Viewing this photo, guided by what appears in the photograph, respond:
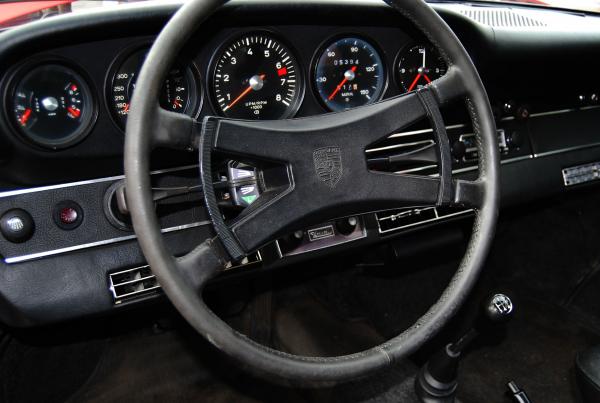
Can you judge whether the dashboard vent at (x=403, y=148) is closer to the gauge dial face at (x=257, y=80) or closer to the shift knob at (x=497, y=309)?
the gauge dial face at (x=257, y=80)

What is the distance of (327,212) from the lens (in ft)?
4.21

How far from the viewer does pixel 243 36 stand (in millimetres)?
1636

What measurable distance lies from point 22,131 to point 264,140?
2.14 feet

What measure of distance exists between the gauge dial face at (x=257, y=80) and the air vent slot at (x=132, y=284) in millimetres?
484

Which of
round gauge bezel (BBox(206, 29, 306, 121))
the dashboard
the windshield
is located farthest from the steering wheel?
the windshield

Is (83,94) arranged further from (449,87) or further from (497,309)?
(497,309)

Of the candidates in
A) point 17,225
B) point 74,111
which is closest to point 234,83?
point 74,111

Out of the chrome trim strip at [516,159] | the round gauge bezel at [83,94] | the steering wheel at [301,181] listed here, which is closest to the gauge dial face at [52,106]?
the round gauge bezel at [83,94]

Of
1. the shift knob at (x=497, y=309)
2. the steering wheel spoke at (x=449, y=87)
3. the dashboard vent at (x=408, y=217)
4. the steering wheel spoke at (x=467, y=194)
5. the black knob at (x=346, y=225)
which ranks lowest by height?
the shift knob at (x=497, y=309)

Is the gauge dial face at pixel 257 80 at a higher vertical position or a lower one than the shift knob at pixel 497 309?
higher

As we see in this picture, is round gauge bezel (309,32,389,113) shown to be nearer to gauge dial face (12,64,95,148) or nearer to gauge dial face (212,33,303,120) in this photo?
gauge dial face (212,33,303,120)

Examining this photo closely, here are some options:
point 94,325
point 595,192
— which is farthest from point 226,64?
point 595,192

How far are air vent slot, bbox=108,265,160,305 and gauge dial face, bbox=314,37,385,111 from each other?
702 millimetres

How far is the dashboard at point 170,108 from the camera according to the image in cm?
147
